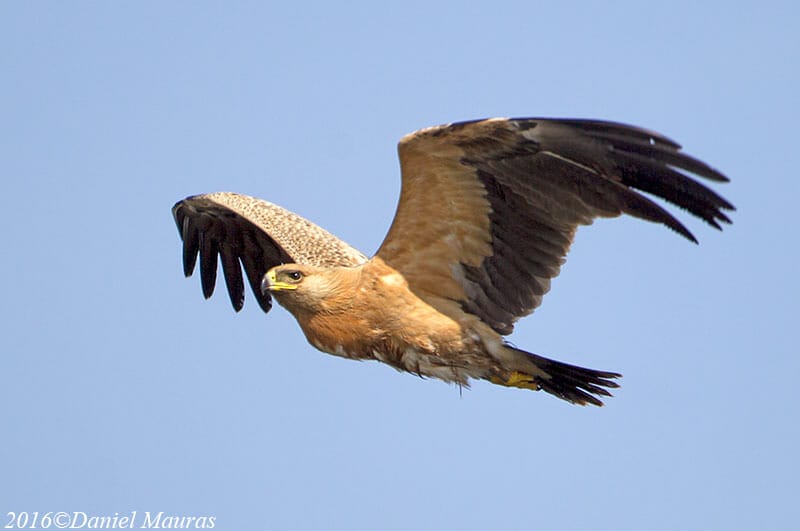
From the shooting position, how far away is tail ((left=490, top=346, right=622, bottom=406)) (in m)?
10.2

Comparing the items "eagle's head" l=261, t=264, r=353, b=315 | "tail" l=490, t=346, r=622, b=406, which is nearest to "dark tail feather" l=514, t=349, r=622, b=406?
"tail" l=490, t=346, r=622, b=406

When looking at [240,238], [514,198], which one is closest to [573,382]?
[514,198]

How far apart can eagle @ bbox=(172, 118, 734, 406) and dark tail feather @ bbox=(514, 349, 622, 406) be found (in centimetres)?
1

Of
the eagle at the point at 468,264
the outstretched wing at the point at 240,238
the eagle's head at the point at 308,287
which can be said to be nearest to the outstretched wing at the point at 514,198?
the eagle at the point at 468,264

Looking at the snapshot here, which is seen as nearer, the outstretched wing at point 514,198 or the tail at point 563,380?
the outstretched wing at point 514,198

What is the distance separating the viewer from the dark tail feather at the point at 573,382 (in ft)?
33.6

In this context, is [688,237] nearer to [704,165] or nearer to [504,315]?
[704,165]

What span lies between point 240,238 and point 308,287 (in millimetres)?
2713

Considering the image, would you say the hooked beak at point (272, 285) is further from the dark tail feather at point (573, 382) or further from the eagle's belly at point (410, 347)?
the dark tail feather at point (573, 382)

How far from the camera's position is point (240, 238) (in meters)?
12.6

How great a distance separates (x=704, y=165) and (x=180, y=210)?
614cm

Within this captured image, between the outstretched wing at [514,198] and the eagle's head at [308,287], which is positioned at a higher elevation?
the outstretched wing at [514,198]

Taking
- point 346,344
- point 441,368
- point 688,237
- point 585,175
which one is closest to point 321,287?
point 346,344

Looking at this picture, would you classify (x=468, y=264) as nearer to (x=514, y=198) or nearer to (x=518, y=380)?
(x=514, y=198)
